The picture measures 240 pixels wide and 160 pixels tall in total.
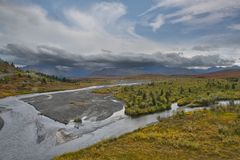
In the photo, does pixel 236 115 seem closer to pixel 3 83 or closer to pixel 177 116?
pixel 177 116

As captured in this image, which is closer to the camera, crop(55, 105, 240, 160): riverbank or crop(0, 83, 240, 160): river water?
crop(55, 105, 240, 160): riverbank

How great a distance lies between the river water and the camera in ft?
124

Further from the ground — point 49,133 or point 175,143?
point 175,143

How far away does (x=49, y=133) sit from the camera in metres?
48.8

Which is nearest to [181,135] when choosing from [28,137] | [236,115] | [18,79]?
[236,115]

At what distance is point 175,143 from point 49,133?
23393 millimetres

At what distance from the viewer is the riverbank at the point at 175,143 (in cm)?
3250

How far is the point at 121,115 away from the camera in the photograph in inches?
2660

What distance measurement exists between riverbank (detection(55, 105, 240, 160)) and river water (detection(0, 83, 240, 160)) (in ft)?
17.0

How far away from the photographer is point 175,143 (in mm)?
36344

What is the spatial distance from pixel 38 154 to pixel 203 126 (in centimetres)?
2691

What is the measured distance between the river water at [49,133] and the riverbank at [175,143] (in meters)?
5.20

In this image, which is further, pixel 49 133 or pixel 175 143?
pixel 49 133

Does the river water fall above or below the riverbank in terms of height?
below
